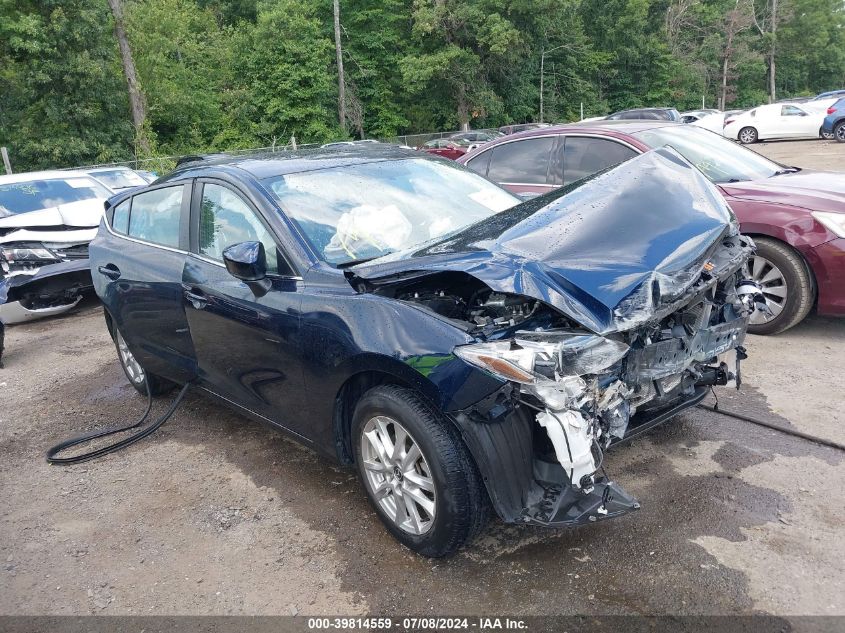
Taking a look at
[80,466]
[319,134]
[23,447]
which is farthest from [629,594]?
[319,134]

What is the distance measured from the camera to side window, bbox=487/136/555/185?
260 inches

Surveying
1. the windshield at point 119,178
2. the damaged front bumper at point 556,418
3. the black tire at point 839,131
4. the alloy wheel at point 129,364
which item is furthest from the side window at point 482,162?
the black tire at point 839,131

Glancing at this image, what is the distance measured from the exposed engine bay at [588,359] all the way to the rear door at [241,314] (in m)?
0.69

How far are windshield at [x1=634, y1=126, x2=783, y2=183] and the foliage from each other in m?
26.1

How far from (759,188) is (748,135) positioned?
25.0 metres

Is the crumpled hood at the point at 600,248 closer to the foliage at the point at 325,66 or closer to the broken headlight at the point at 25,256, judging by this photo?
the broken headlight at the point at 25,256

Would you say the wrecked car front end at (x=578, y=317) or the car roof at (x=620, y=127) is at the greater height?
the car roof at (x=620, y=127)

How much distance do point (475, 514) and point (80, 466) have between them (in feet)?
9.18

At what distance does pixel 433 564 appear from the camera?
2.91 metres

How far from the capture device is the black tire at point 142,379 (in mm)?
4938

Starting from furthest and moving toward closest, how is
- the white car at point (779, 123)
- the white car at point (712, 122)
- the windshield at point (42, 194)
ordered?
the white car at point (712, 122)
the white car at point (779, 123)
the windshield at point (42, 194)

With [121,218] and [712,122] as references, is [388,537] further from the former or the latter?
[712,122]

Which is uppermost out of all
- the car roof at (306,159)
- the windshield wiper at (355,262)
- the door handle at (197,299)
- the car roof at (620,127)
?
the car roof at (620,127)

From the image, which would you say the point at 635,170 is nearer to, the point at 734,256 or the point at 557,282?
the point at 734,256
